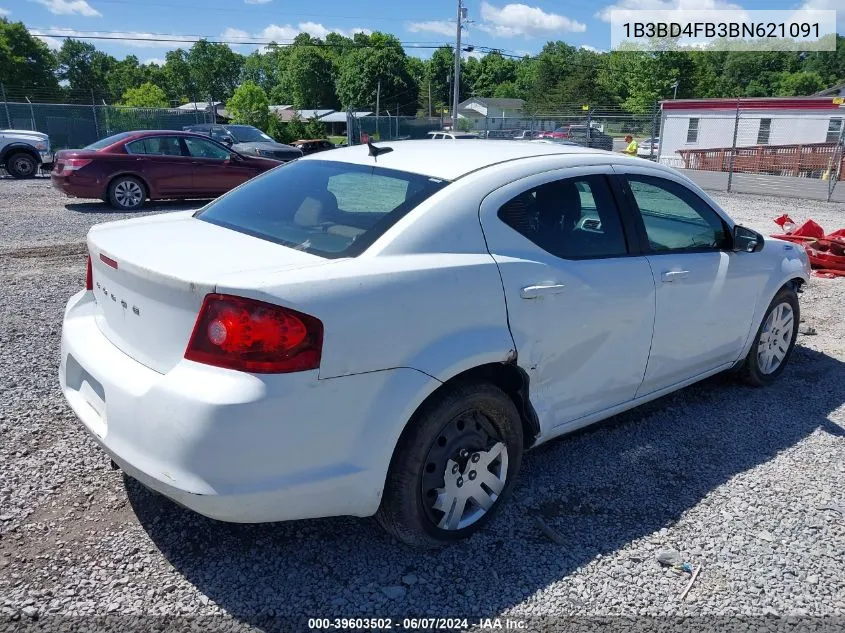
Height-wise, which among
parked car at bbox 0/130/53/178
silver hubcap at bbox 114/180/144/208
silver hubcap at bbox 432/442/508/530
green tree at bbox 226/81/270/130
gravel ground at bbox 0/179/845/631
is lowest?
gravel ground at bbox 0/179/845/631

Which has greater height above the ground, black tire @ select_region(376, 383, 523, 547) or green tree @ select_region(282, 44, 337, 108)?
green tree @ select_region(282, 44, 337, 108)

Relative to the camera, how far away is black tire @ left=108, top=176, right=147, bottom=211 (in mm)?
12406

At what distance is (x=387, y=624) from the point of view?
98.0 inches

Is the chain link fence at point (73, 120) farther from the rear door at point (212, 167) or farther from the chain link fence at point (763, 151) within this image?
the chain link fence at point (763, 151)

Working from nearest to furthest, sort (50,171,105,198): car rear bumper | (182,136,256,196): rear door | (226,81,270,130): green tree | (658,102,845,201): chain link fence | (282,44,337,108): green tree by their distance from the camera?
(50,171,105,198): car rear bumper → (182,136,256,196): rear door → (658,102,845,201): chain link fence → (226,81,270,130): green tree → (282,44,337,108): green tree

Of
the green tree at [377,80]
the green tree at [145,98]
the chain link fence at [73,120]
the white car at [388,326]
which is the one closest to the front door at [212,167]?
the white car at [388,326]

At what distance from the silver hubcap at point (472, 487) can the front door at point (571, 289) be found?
1.07 ft

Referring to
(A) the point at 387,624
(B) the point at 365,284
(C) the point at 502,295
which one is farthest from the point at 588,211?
(A) the point at 387,624

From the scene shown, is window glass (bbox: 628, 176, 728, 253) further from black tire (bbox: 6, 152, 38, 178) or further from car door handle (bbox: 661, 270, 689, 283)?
black tire (bbox: 6, 152, 38, 178)

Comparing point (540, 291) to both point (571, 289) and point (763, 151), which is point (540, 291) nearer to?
point (571, 289)

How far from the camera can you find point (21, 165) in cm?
1877

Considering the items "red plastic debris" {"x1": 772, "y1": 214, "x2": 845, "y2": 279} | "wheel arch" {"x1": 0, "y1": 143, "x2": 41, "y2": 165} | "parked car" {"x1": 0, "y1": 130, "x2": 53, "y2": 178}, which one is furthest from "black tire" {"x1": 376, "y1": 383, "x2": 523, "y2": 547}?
"wheel arch" {"x1": 0, "y1": 143, "x2": 41, "y2": 165}

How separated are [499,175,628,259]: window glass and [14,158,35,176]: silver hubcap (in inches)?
771

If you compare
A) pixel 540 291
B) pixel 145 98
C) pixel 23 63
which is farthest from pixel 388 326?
pixel 23 63
